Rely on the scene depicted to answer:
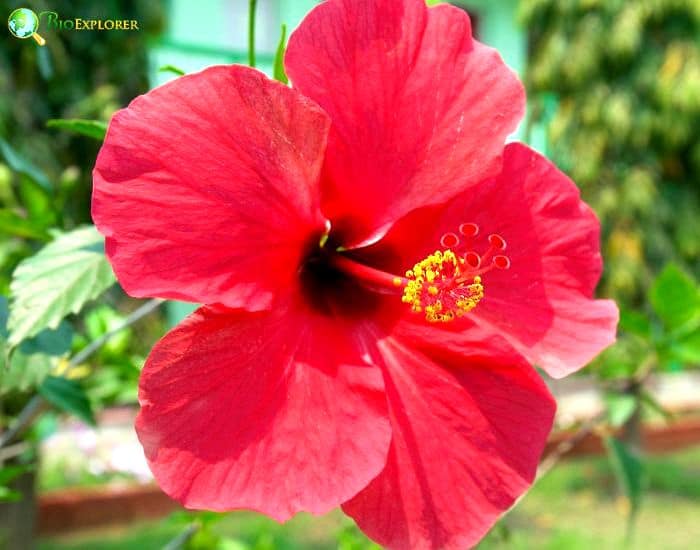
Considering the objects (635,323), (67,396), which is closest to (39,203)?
(67,396)

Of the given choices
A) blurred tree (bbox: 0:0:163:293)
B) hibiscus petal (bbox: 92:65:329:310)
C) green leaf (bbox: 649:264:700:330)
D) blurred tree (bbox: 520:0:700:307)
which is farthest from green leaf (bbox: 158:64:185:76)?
blurred tree (bbox: 520:0:700:307)

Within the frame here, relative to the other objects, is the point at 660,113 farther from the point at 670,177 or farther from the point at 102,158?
the point at 102,158

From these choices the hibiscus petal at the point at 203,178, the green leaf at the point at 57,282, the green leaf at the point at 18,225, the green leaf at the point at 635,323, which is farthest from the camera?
the green leaf at the point at 635,323

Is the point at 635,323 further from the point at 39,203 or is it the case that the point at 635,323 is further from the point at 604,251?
the point at 604,251

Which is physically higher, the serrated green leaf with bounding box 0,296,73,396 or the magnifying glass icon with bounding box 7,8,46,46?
the magnifying glass icon with bounding box 7,8,46,46

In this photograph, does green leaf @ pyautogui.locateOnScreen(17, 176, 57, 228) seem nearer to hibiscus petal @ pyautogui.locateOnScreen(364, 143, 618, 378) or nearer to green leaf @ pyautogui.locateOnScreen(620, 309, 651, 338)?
hibiscus petal @ pyautogui.locateOnScreen(364, 143, 618, 378)

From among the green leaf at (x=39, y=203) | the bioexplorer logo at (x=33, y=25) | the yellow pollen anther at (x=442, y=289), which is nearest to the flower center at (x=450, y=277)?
the yellow pollen anther at (x=442, y=289)

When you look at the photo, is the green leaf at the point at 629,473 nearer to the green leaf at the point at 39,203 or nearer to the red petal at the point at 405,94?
the red petal at the point at 405,94
